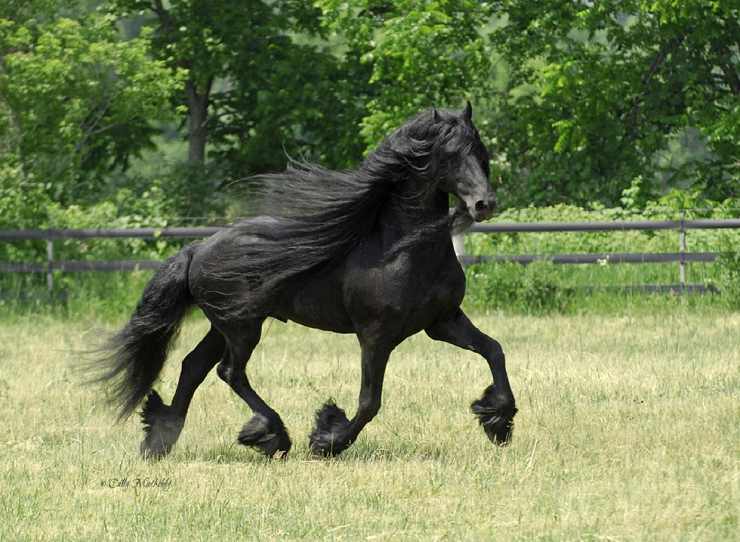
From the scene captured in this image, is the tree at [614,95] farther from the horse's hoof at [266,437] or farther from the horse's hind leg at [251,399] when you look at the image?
the horse's hoof at [266,437]

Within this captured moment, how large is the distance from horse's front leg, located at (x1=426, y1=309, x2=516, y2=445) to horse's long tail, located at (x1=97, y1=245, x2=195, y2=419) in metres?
1.64

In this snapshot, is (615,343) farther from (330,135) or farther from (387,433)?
(330,135)

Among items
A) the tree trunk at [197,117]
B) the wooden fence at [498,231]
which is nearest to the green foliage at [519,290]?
the wooden fence at [498,231]

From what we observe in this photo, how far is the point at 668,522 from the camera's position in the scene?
234 inches

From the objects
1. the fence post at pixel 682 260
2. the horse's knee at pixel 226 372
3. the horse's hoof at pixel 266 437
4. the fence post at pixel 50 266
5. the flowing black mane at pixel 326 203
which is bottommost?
the fence post at pixel 50 266

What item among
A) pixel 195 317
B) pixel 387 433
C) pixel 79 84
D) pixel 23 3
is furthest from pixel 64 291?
pixel 387 433

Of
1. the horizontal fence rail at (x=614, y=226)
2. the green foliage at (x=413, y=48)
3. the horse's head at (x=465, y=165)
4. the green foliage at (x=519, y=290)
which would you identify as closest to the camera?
the horse's head at (x=465, y=165)

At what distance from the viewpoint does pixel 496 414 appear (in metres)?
7.86

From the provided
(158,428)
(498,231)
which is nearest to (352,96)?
(498,231)

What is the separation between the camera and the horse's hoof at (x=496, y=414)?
7.81 m

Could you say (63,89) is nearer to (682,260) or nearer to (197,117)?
(682,260)

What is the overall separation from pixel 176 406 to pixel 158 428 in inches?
6.9

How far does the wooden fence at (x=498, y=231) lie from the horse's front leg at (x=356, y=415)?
9.26 meters

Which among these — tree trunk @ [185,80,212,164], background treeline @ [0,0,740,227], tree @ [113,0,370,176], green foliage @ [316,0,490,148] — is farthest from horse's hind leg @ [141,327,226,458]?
tree trunk @ [185,80,212,164]
